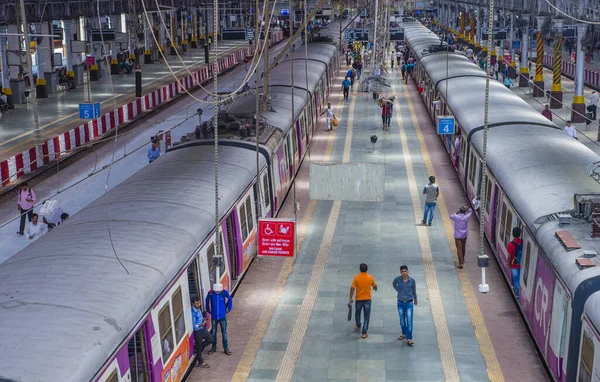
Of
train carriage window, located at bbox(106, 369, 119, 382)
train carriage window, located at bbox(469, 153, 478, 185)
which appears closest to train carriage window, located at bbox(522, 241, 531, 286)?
train carriage window, located at bbox(106, 369, 119, 382)

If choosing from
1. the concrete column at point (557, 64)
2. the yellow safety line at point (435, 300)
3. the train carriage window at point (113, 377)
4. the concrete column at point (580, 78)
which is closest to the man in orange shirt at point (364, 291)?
the yellow safety line at point (435, 300)

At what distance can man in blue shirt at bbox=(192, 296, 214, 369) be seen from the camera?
14023 millimetres

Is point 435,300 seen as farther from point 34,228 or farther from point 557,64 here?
point 557,64

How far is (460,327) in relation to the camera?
1642 cm

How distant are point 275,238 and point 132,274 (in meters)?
6.19

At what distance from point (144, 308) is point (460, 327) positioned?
7.11 metres

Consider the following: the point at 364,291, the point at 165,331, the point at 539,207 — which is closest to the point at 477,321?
the point at 364,291

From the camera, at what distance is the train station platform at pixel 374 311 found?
575 inches

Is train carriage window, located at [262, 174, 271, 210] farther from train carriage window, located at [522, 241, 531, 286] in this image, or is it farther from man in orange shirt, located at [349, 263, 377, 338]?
train carriage window, located at [522, 241, 531, 286]

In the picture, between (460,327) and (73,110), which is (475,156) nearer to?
(460,327)

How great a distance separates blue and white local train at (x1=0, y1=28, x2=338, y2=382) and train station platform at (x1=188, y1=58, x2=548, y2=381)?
41.9 inches

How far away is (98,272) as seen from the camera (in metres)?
11.4

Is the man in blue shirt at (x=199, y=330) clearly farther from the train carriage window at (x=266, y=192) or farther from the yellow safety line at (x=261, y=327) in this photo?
the train carriage window at (x=266, y=192)

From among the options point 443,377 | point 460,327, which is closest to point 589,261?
point 443,377
